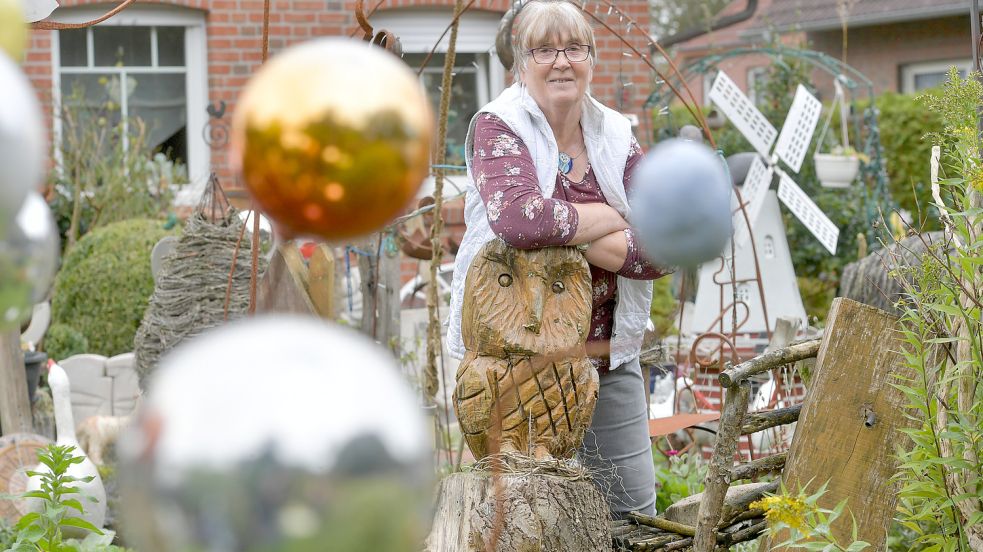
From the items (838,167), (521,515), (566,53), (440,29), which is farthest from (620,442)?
(838,167)

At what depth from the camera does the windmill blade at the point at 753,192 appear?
6.45 metres

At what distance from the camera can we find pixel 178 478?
2.05ft

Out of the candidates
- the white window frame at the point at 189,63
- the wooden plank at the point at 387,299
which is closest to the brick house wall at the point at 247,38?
the white window frame at the point at 189,63

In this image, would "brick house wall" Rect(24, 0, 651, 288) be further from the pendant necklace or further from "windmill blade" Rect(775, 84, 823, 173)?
the pendant necklace

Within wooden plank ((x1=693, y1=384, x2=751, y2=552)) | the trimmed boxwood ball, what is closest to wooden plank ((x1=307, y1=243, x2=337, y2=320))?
wooden plank ((x1=693, y1=384, x2=751, y2=552))

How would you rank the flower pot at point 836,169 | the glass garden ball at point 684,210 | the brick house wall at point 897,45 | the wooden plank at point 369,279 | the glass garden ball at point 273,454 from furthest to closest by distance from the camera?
the brick house wall at point 897,45, the flower pot at point 836,169, the wooden plank at point 369,279, the glass garden ball at point 684,210, the glass garden ball at point 273,454

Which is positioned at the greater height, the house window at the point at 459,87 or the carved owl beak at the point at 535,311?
the house window at the point at 459,87

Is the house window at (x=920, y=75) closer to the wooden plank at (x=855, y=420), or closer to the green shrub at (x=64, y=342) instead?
the green shrub at (x=64, y=342)

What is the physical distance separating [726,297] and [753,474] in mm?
4012

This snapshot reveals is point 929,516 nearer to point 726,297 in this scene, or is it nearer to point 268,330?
point 268,330

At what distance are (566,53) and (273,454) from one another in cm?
165

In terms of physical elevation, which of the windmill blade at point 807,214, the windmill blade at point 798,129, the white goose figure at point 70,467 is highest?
the windmill blade at point 798,129

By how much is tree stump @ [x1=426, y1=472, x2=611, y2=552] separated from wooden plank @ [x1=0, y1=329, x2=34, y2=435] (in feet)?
8.12

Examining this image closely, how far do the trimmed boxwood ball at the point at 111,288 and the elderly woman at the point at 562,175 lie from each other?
151 inches
